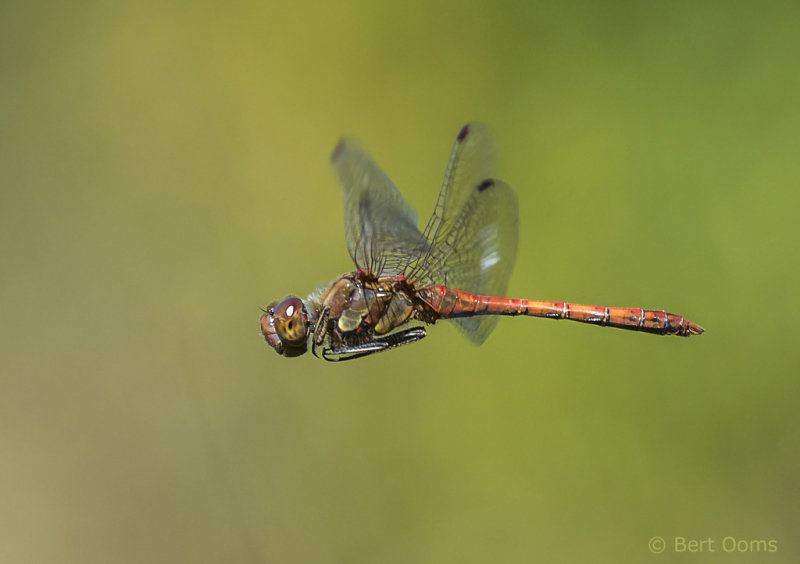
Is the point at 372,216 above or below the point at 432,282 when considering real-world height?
above

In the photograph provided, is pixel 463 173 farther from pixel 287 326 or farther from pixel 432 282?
pixel 287 326

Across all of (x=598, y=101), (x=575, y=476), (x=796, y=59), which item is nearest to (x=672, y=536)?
(x=575, y=476)

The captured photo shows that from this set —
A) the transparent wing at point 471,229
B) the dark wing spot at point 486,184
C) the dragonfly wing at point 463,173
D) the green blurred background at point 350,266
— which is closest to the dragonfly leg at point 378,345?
the transparent wing at point 471,229

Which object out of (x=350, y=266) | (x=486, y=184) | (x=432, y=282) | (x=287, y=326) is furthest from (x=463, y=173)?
(x=350, y=266)

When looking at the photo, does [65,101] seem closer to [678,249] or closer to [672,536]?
[678,249]

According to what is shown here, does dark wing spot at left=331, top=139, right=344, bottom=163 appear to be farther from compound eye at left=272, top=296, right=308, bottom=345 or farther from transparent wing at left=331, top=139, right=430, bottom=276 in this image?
compound eye at left=272, top=296, right=308, bottom=345

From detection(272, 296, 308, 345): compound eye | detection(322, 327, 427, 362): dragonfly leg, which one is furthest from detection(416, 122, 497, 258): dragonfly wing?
detection(272, 296, 308, 345): compound eye
